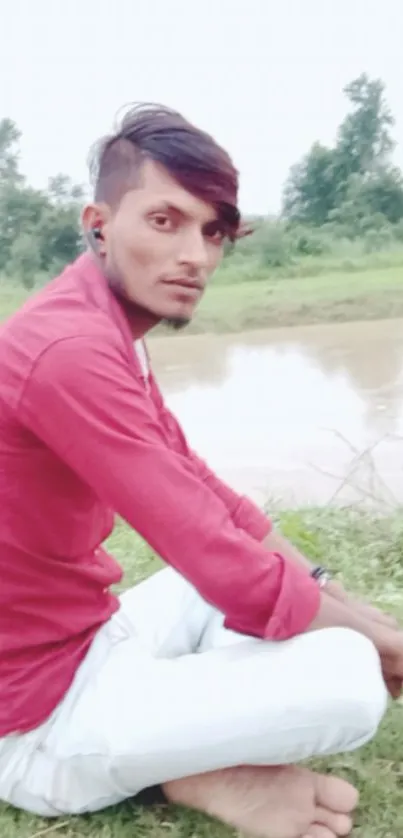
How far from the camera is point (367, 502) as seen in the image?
257 cm

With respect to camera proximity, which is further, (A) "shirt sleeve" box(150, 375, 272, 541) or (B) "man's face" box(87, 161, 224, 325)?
(A) "shirt sleeve" box(150, 375, 272, 541)

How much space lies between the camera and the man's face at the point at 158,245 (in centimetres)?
106

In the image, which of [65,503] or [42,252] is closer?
[65,503]

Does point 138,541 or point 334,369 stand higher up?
point 334,369

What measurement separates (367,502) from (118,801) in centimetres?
149

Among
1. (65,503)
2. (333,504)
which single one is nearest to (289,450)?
(333,504)

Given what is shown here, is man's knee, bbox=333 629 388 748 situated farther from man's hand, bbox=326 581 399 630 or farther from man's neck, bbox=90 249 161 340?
man's neck, bbox=90 249 161 340

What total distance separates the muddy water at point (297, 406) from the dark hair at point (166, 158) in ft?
4.89

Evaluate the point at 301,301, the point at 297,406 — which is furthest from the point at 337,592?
the point at 301,301

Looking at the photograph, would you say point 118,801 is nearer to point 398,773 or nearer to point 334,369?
point 398,773

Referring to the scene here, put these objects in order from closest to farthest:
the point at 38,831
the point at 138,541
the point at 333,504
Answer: the point at 38,831, the point at 138,541, the point at 333,504

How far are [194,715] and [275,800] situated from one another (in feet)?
0.53

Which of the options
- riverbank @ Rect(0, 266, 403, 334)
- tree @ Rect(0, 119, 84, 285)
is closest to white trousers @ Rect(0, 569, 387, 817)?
tree @ Rect(0, 119, 84, 285)

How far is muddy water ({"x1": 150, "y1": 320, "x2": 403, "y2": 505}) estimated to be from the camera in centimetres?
293
